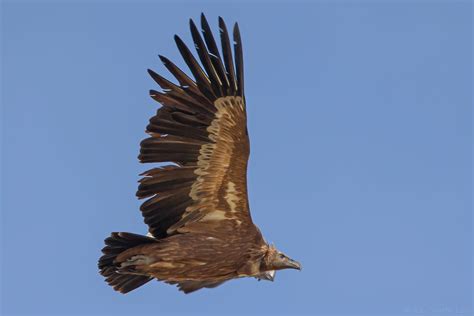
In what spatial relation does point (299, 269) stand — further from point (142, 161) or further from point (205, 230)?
point (142, 161)

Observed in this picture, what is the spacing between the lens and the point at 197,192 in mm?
16234

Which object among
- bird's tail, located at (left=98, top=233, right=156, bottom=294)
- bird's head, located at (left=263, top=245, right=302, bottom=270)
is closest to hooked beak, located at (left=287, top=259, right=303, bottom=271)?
bird's head, located at (left=263, top=245, right=302, bottom=270)

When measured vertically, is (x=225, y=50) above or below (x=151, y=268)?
above

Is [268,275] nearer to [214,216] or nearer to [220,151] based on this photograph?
[214,216]

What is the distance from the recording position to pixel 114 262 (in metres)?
16.1

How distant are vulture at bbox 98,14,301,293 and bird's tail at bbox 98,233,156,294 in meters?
0.01

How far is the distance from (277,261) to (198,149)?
1769mm

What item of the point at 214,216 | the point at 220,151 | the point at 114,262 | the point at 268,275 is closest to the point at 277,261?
the point at 268,275

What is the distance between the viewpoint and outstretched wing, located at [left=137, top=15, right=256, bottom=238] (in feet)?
52.5

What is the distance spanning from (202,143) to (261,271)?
1808mm

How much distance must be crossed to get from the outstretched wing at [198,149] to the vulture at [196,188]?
0.01m

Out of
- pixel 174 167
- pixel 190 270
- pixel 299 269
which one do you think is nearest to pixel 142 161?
pixel 174 167

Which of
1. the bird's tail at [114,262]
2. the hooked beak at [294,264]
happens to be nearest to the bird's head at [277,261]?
the hooked beak at [294,264]

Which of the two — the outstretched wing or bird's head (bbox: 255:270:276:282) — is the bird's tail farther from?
bird's head (bbox: 255:270:276:282)
